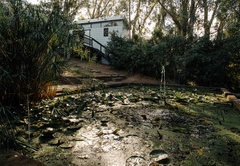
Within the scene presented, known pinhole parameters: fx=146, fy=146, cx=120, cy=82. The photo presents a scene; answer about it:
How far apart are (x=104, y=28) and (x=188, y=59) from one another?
377 inches

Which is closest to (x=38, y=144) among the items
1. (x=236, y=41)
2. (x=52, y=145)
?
(x=52, y=145)

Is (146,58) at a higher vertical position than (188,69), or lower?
higher

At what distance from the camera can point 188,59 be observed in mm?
6535

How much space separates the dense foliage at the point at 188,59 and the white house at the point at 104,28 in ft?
11.9

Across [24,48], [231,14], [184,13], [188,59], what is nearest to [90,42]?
[184,13]

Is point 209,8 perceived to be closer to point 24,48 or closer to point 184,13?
point 184,13

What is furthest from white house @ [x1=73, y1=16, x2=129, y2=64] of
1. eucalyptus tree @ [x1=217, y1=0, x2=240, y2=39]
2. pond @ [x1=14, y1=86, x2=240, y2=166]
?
pond @ [x1=14, y1=86, x2=240, y2=166]

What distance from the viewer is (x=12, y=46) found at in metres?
2.03

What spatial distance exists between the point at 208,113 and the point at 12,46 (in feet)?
10.5

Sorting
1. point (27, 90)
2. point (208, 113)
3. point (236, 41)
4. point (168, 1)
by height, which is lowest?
point (208, 113)

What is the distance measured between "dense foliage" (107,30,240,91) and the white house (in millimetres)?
3616

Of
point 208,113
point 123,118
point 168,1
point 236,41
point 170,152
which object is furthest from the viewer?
point 168,1

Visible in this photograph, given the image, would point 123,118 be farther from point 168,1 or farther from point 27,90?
point 168,1

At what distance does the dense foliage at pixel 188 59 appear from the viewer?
579cm
